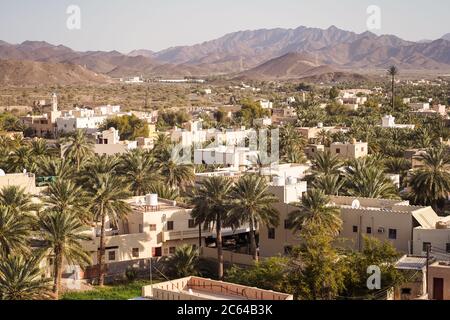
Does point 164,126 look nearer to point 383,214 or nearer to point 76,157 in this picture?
point 76,157

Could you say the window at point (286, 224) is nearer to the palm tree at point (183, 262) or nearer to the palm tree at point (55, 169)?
the palm tree at point (183, 262)

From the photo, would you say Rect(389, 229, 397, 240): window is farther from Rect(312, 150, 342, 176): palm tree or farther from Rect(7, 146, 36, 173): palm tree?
Rect(7, 146, 36, 173): palm tree

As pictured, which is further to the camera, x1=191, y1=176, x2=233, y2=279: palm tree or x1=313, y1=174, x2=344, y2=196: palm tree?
x1=313, y1=174, x2=344, y2=196: palm tree

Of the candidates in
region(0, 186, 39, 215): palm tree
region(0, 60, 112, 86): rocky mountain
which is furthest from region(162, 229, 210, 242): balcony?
region(0, 60, 112, 86): rocky mountain

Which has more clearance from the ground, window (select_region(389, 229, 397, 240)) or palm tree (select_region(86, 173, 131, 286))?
palm tree (select_region(86, 173, 131, 286))

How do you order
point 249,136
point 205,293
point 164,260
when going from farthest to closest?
point 249,136
point 164,260
point 205,293
